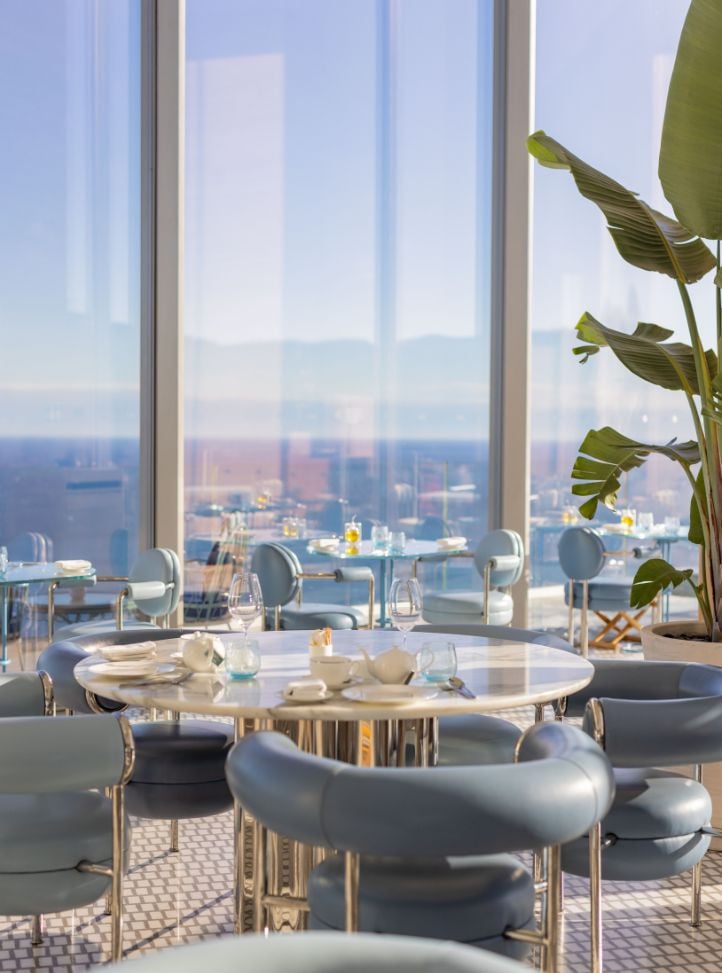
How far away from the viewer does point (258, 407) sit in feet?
23.0

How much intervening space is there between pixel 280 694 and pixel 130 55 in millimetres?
5171

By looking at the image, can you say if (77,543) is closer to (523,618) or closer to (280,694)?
(523,618)

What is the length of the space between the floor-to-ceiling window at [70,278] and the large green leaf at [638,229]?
302cm

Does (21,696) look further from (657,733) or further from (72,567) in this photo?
(72,567)

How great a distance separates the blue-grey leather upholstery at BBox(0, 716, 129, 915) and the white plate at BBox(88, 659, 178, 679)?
11.8 inches

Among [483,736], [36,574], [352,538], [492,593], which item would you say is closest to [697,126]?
[483,736]

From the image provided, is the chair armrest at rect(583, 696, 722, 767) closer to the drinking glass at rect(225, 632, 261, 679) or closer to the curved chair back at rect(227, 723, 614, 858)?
the curved chair back at rect(227, 723, 614, 858)

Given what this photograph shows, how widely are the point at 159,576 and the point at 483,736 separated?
2259 millimetres

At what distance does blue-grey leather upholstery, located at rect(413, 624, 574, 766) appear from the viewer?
328 centimetres

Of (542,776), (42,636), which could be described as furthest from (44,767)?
(42,636)

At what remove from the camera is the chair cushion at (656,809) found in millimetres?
2613

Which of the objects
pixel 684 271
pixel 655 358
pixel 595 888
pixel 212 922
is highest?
pixel 684 271

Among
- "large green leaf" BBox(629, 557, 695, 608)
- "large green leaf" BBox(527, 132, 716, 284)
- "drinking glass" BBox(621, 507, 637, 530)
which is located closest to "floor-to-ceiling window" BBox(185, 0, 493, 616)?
"drinking glass" BBox(621, 507, 637, 530)

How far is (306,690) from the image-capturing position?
2.42m
